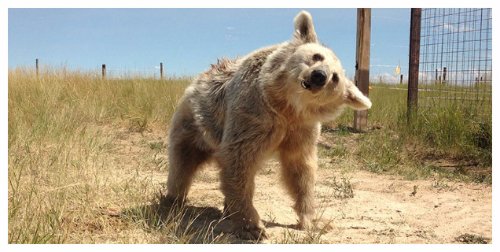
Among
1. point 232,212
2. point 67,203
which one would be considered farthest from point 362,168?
point 67,203

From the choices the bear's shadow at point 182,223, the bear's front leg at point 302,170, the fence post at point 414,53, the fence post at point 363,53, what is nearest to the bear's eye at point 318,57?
the bear's front leg at point 302,170

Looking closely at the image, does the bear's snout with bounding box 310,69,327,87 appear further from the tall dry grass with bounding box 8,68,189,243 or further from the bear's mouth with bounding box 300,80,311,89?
the tall dry grass with bounding box 8,68,189,243

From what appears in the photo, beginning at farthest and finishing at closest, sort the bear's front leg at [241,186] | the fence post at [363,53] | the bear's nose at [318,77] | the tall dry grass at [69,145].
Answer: the fence post at [363,53] → the bear's front leg at [241,186] → the tall dry grass at [69,145] → the bear's nose at [318,77]

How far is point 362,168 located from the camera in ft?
20.3

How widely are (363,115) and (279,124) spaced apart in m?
5.83

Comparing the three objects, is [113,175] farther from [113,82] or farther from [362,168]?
[113,82]

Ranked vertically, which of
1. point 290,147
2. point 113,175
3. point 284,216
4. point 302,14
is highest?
point 302,14

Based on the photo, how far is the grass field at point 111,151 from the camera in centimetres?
327

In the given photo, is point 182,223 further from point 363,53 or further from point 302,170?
point 363,53

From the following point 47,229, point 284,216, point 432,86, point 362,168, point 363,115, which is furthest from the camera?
point 363,115

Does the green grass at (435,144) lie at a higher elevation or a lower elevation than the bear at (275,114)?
lower

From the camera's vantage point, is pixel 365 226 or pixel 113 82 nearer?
pixel 365 226

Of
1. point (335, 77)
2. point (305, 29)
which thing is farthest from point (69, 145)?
point (335, 77)

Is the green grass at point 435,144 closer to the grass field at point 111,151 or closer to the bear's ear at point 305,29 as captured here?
the grass field at point 111,151
